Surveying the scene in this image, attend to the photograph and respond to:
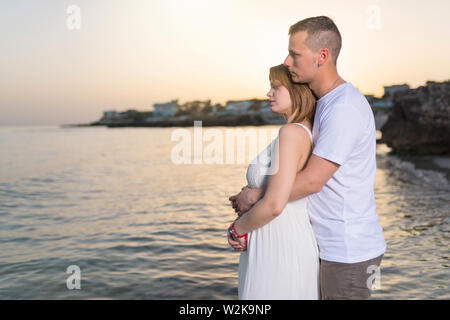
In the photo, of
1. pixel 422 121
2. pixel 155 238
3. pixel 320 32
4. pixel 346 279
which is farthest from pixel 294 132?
pixel 422 121

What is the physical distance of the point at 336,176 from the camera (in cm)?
250

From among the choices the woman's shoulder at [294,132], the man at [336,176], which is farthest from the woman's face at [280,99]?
the woman's shoulder at [294,132]

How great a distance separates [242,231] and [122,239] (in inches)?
278

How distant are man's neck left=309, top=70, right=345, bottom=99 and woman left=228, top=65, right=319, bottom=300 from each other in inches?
3.4

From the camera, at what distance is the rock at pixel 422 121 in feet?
59.1

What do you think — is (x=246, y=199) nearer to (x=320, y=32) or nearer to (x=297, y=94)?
(x=297, y=94)

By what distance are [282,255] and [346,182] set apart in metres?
0.59

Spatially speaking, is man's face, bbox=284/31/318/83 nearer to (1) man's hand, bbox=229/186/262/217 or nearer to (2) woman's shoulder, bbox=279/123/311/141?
(2) woman's shoulder, bbox=279/123/311/141

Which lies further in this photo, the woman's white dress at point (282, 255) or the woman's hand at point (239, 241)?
the woman's hand at point (239, 241)

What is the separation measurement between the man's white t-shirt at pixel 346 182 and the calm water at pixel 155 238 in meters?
3.68

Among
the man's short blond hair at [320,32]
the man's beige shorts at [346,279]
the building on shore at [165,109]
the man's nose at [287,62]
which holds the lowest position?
the man's beige shorts at [346,279]

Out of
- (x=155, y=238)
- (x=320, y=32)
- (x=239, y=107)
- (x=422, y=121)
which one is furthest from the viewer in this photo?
(x=239, y=107)

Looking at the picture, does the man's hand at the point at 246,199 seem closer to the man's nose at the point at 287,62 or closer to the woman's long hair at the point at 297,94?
the woman's long hair at the point at 297,94
